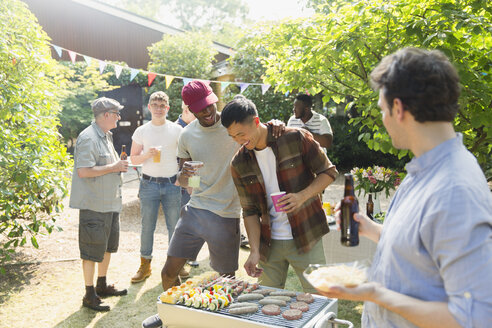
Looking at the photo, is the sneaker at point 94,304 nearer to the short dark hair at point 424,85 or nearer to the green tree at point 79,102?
the short dark hair at point 424,85

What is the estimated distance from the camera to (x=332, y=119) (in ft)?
45.7

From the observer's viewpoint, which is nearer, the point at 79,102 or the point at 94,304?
the point at 94,304

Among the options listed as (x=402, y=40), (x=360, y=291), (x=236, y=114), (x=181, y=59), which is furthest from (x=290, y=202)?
(x=181, y=59)

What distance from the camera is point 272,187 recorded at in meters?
3.16

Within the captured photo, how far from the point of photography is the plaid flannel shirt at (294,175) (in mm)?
3076

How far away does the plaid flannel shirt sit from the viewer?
3.08 metres

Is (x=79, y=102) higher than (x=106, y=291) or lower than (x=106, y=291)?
higher

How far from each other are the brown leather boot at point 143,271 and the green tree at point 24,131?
118cm

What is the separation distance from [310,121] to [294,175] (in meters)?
3.32

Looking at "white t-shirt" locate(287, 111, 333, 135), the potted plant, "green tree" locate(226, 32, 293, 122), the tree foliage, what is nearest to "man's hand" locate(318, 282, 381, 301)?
the tree foliage

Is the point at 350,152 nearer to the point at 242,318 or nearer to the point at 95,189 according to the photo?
the point at 95,189

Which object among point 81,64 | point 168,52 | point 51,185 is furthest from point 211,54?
point 51,185

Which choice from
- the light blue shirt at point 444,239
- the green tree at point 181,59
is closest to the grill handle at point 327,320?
the light blue shirt at point 444,239

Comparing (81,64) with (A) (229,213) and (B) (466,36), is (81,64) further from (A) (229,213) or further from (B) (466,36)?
(B) (466,36)
